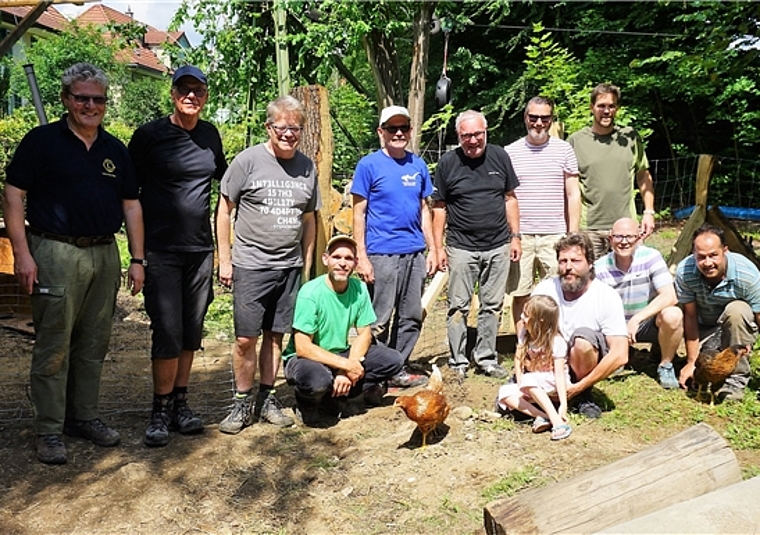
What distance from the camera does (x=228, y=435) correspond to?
13.5 ft

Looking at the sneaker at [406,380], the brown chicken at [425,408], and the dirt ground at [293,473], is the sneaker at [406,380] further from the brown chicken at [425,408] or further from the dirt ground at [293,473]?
the brown chicken at [425,408]

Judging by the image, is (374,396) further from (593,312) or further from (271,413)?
(593,312)

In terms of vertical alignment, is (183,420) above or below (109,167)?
below

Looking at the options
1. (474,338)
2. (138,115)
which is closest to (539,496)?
(474,338)

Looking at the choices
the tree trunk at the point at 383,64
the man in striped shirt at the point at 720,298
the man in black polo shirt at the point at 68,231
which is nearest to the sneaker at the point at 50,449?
the man in black polo shirt at the point at 68,231

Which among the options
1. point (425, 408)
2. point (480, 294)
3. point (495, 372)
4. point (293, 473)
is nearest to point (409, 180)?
point (480, 294)

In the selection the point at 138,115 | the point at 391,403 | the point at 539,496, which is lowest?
the point at 391,403

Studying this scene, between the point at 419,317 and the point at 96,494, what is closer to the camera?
the point at 96,494

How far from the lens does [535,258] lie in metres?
5.15

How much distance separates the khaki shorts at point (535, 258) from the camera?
5055mm

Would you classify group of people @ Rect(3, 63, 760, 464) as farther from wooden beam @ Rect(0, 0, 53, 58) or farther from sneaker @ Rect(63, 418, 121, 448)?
wooden beam @ Rect(0, 0, 53, 58)

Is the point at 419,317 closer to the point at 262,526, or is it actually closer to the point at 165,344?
the point at 165,344

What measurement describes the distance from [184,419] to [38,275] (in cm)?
113

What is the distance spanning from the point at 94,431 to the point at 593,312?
2.85 m
